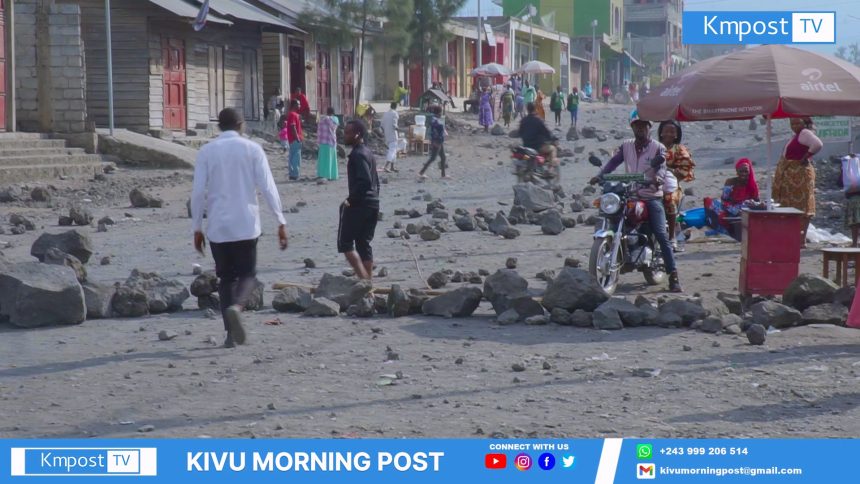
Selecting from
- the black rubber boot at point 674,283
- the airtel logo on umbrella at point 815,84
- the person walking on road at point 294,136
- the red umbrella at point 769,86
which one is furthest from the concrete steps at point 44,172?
the airtel logo on umbrella at point 815,84

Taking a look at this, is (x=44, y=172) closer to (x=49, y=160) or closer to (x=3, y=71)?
(x=49, y=160)

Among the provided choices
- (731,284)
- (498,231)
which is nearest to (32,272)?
(731,284)

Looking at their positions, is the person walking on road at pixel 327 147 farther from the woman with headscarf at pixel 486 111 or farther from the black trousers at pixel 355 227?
the woman with headscarf at pixel 486 111

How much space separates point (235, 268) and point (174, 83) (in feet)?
73.5

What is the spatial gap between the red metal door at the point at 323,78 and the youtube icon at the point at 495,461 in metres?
35.7

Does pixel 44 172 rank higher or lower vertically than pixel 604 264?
higher

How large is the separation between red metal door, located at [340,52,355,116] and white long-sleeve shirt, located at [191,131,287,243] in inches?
1369

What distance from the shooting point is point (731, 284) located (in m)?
11.4

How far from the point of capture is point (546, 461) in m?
5.03

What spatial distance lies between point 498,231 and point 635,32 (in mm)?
92531

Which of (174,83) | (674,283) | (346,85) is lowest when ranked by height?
(674,283)

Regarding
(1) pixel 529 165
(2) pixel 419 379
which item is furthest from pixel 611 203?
(1) pixel 529 165

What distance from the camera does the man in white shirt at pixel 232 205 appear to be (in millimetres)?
8062

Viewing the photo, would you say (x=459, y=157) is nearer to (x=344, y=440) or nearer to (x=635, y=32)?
(x=344, y=440)
